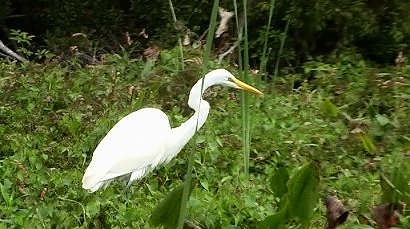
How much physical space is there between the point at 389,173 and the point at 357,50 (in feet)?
7.13

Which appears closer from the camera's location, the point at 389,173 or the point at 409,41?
the point at 389,173

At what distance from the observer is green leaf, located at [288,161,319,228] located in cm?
214

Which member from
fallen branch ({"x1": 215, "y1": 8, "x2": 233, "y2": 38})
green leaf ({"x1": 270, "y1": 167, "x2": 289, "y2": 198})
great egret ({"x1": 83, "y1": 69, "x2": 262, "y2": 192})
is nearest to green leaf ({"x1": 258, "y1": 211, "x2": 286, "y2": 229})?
green leaf ({"x1": 270, "y1": 167, "x2": 289, "y2": 198})

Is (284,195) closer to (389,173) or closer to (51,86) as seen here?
(389,173)

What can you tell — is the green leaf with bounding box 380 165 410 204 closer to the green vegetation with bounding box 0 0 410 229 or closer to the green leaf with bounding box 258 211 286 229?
the green vegetation with bounding box 0 0 410 229

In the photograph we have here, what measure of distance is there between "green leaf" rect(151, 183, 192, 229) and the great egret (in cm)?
103

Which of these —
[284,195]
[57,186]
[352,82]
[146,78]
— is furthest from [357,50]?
[284,195]

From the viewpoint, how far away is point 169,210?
2.12 metres

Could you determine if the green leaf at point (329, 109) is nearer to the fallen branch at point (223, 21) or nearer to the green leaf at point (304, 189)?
the fallen branch at point (223, 21)

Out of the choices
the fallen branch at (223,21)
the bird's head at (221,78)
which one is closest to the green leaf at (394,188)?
the bird's head at (221,78)

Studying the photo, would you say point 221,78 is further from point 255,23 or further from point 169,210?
point 255,23

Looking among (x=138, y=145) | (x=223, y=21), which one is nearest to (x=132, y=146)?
(x=138, y=145)

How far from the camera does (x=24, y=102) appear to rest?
14.5 ft

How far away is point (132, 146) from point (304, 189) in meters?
1.38
